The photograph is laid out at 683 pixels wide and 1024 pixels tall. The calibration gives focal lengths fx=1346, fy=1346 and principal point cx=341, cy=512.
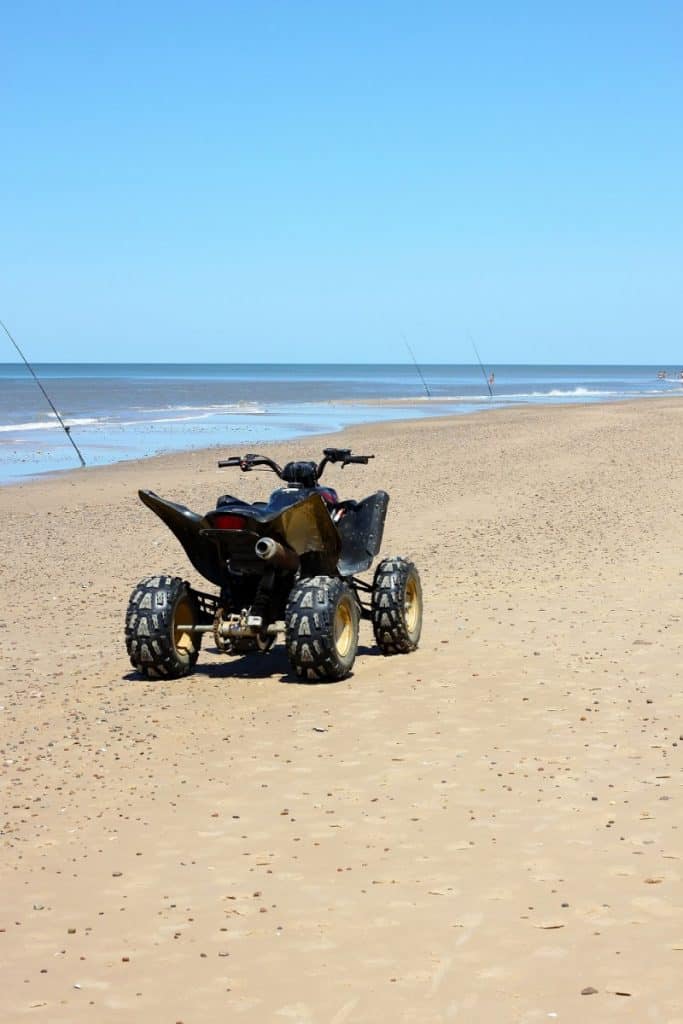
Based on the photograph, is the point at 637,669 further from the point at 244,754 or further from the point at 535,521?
the point at 535,521

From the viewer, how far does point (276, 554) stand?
28.0 feet

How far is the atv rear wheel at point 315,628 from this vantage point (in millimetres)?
8383

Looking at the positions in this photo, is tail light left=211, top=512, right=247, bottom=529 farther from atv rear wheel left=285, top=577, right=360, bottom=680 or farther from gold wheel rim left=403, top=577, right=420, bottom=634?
gold wheel rim left=403, top=577, right=420, bottom=634

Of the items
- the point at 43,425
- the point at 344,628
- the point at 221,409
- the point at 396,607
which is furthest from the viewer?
the point at 221,409

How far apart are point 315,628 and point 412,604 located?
1563 millimetres

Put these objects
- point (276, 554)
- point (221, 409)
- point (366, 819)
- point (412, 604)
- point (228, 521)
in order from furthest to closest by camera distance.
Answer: point (221, 409) < point (412, 604) < point (228, 521) < point (276, 554) < point (366, 819)

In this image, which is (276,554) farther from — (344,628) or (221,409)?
(221,409)

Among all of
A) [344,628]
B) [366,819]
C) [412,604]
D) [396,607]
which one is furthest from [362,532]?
[366,819]

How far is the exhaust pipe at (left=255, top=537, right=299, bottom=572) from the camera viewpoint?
8406mm

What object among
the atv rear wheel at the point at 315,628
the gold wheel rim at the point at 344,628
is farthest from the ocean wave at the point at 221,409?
the atv rear wheel at the point at 315,628

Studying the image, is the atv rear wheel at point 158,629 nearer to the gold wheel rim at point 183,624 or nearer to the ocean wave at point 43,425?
the gold wheel rim at point 183,624

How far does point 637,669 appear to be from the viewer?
8.70m

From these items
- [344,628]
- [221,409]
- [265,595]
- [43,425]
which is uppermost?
[221,409]

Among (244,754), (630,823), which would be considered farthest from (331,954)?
(244,754)
